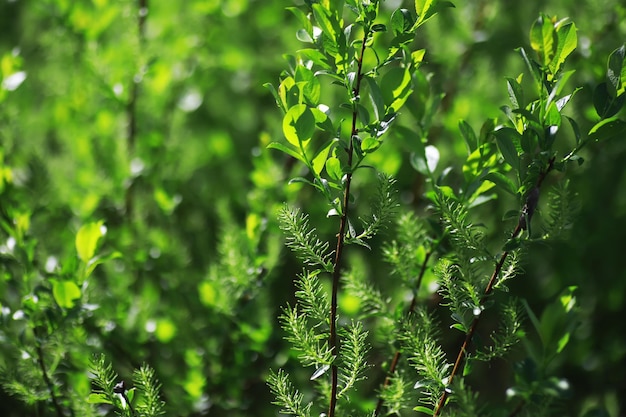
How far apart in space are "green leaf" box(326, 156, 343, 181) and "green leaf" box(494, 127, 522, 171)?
0.14m

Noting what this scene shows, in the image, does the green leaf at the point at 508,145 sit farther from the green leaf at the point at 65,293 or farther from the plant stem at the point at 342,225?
the green leaf at the point at 65,293

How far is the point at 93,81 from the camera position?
1133mm

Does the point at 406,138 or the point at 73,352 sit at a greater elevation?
the point at 406,138

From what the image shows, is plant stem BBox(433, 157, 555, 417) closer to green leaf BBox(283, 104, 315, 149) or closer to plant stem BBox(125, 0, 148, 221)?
green leaf BBox(283, 104, 315, 149)

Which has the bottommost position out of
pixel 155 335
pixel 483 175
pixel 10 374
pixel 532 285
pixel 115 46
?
pixel 532 285

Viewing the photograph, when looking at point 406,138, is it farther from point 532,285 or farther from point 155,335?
point 532,285

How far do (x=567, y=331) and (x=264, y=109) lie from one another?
1069 millimetres

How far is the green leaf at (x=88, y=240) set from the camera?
770 mm

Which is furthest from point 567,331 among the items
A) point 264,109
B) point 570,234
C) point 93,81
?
point 264,109

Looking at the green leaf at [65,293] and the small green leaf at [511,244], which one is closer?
the small green leaf at [511,244]

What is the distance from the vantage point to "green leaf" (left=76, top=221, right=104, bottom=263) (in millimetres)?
770

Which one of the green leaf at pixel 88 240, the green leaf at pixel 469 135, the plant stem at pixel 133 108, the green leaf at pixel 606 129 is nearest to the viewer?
the green leaf at pixel 606 129

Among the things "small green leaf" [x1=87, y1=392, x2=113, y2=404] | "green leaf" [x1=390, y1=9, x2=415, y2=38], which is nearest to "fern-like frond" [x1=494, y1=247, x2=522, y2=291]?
"green leaf" [x1=390, y1=9, x2=415, y2=38]

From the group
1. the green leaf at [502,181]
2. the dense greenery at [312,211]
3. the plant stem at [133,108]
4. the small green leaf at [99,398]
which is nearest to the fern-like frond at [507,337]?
the dense greenery at [312,211]
